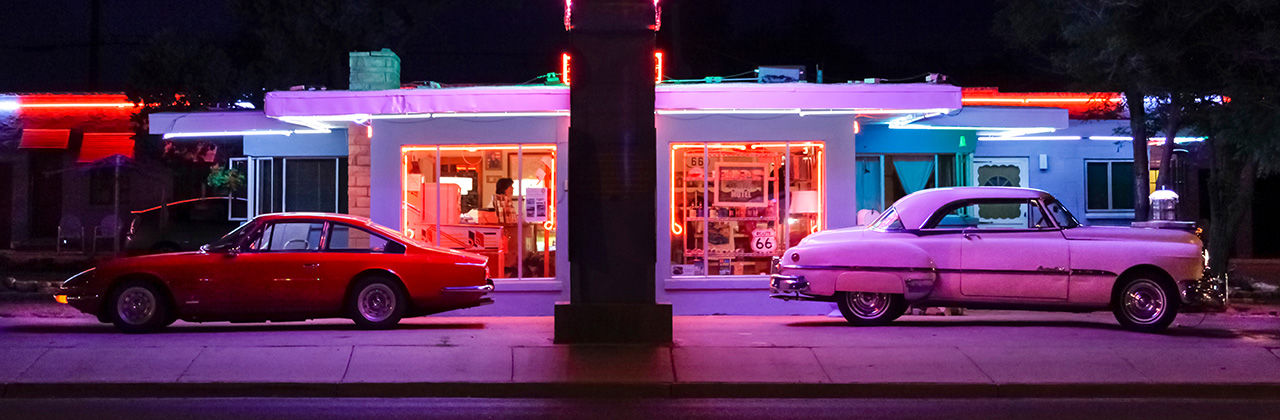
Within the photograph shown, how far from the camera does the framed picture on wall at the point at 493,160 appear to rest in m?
17.1

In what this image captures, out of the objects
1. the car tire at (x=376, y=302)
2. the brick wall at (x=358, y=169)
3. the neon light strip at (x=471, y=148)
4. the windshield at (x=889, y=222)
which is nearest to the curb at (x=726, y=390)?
the car tire at (x=376, y=302)

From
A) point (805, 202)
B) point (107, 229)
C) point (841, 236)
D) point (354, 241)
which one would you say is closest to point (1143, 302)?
point (841, 236)

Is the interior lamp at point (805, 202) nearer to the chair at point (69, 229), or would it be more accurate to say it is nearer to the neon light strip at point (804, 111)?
the neon light strip at point (804, 111)

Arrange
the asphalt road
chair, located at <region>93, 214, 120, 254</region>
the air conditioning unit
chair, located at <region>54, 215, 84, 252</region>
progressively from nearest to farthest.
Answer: the asphalt road, the air conditioning unit, chair, located at <region>93, 214, 120, 254</region>, chair, located at <region>54, 215, 84, 252</region>

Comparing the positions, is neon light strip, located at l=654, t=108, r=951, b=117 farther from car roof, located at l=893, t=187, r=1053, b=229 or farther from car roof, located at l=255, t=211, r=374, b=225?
car roof, located at l=255, t=211, r=374, b=225

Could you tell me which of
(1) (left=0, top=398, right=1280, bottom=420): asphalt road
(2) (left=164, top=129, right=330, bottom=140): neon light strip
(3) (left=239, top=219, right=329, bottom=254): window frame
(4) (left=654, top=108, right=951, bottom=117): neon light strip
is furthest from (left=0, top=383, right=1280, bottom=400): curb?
(2) (left=164, top=129, right=330, bottom=140): neon light strip

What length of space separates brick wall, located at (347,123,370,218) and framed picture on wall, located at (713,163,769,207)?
548 centimetres

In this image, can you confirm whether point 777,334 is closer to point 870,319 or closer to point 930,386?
point 870,319

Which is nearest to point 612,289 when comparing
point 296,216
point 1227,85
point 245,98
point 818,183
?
point 296,216

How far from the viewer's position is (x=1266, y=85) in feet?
41.6

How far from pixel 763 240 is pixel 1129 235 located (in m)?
5.45

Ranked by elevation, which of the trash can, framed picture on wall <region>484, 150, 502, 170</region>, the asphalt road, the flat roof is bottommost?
the asphalt road

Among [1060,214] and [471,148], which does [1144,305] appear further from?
[471,148]

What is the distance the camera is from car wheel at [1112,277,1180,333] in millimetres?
13148
